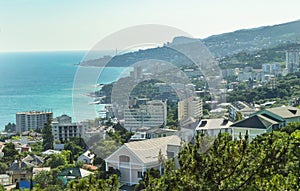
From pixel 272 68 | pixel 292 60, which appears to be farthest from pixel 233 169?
pixel 292 60

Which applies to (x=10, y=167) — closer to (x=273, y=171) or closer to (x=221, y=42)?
(x=273, y=171)

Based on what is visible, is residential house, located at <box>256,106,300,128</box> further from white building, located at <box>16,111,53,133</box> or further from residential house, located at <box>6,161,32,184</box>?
white building, located at <box>16,111,53,133</box>

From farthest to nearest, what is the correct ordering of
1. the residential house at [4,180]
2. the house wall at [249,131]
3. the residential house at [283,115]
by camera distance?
the residential house at [4,180], the residential house at [283,115], the house wall at [249,131]

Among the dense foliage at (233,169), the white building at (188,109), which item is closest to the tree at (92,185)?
the dense foliage at (233,169)

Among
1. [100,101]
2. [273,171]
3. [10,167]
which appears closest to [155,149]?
[100,101]

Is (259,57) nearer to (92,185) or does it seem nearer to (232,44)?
(232,44)

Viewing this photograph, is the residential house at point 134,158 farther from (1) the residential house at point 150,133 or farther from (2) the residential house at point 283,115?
(2) the residential house at point 283,115
